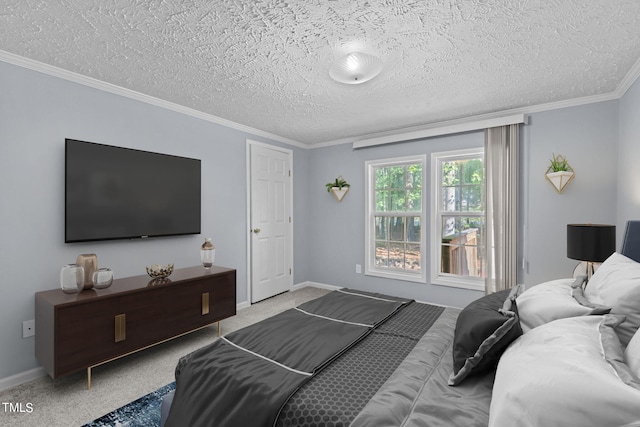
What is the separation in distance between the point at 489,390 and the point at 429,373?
0.79 feet

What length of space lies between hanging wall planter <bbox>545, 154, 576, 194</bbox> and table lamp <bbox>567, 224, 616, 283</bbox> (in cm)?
74

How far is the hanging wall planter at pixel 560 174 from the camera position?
314 cm

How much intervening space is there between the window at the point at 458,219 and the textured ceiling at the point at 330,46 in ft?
2.81

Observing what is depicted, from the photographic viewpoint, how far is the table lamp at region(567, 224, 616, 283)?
2.48 metres

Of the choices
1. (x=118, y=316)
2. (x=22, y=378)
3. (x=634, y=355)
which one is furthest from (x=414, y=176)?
(x=22, y=378)

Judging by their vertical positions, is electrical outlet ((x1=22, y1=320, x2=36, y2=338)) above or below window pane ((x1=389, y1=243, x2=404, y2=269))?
below

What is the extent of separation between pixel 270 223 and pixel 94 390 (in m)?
2.76

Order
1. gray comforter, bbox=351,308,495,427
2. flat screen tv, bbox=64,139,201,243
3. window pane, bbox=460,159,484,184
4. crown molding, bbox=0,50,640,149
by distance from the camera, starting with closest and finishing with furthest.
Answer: gray comforter, bbox=351,308,495,427 → crown molding, bbox=0,50,640,149 → flat screen tv, bbox=64,139,201,243 → window pane, bbox=460,159,484,184

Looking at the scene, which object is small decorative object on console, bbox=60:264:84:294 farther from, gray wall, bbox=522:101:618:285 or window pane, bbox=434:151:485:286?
gray wall, bbox=522:101:618:285

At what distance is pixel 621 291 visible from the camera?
1141 mm

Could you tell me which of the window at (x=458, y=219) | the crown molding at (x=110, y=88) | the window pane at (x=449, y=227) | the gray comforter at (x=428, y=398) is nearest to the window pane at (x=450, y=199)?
the window at (x=458, y=219)

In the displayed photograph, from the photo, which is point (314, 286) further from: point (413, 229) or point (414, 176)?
point (414, 176)

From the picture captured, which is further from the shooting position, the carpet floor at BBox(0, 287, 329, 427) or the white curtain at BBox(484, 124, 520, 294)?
the white curtain at BBox(484, 124, 520, 294)

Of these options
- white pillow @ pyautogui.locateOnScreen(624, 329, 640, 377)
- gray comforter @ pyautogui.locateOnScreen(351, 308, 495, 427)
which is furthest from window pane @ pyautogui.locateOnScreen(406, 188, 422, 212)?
white pillow @ pyautogui.locateOnScreen(624, 329, 640, 377)
